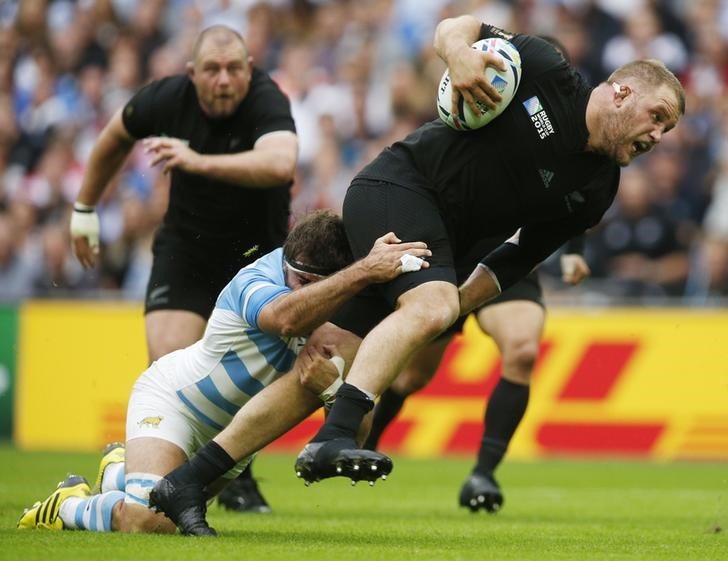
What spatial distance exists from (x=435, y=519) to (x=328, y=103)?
9.80 m

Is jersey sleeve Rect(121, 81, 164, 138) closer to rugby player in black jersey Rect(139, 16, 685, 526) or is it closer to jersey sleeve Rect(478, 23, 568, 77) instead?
rugby player in black jersey Rect(139, 16, 685, 526)

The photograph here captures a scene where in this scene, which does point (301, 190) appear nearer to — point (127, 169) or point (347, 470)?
point (127, 169)

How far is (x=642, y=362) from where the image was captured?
13.4 m

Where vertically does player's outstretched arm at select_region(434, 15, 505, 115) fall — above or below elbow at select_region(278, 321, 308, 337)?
above

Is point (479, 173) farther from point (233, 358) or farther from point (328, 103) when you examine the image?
point (328, 103)

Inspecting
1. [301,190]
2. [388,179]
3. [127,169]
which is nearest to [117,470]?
[388,179]

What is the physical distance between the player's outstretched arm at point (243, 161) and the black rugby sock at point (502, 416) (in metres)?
1.97

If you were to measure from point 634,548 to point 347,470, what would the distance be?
1697mm

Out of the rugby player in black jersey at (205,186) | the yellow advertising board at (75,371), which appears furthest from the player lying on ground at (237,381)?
the yellow advertising board at (75,371)

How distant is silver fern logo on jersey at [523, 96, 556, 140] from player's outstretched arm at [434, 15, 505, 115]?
205 mm

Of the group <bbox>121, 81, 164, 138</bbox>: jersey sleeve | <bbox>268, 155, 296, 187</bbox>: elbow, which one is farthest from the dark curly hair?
<bbox>121, 81, 164, 138</bbox>: jersey sleeve

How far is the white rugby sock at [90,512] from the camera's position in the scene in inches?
250

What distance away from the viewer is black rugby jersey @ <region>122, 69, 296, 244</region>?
8547mm

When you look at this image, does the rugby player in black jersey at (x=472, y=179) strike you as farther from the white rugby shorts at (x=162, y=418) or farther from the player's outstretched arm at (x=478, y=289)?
the white rugby shorts at (x=162, y=418)
